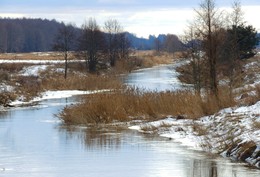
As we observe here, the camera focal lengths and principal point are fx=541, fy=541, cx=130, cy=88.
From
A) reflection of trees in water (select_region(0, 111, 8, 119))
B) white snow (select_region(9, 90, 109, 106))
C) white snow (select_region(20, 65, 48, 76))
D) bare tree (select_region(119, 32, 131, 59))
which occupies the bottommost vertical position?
reflection of trees in water (select_region(0, 111, 8, 119))

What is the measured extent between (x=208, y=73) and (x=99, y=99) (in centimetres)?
580

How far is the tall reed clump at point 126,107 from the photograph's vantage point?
21.0 m

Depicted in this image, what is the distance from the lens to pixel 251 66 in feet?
151

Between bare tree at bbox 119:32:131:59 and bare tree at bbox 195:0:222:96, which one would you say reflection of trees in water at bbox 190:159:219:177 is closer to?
bare tree at bbox 195:0:222:96

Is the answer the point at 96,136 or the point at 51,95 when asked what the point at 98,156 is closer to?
the point at 96,136

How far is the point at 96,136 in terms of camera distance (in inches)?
690

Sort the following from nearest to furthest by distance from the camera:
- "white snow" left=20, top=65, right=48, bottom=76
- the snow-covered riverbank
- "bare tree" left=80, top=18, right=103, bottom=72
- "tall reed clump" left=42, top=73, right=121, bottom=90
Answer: the snow-covered riverbank
"tall reed clump" left=42, top=73, right=121, bottom=90
"white snow" left=20, top=65, right=48, bottom=76
"bare tree" left=80, top=18, right=103, bottom=72

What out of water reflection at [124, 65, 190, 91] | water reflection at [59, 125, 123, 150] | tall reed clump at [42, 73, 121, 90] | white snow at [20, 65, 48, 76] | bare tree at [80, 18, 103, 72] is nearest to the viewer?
water reflection at [59, 125, 123, 150]

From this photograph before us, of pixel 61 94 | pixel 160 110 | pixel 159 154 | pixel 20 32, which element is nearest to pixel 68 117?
pixel 160 110

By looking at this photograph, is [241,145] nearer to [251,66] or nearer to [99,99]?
[99,99]

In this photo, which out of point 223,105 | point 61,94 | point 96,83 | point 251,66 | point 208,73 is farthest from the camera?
point 251,66

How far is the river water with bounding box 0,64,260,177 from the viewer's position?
11664mm

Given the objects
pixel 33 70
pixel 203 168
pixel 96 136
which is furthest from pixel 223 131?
pixel 33 70

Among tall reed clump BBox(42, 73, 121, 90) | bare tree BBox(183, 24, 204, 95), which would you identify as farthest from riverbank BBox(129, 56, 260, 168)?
tall reed clump BBox(42, 73, 121, 90)
